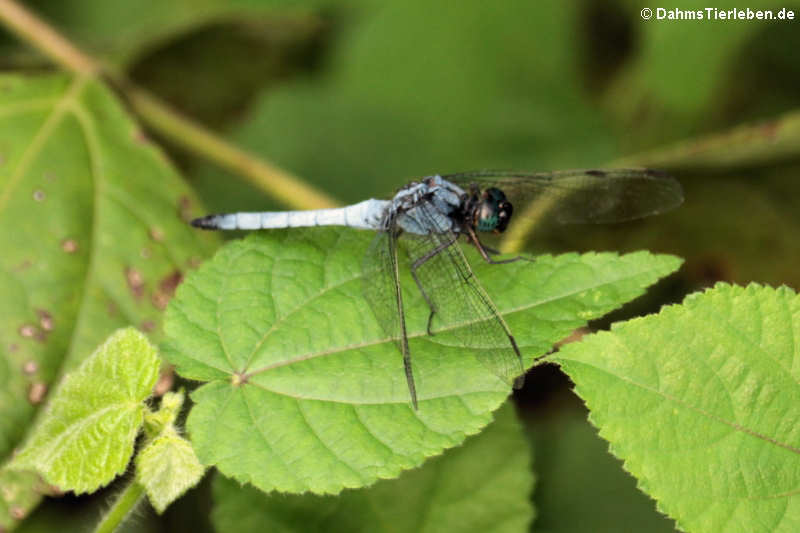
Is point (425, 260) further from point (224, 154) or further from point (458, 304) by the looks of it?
point (224, 154)

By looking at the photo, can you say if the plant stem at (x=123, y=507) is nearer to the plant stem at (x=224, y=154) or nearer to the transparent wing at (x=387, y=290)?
the transparent wing at (x=387, y=290)

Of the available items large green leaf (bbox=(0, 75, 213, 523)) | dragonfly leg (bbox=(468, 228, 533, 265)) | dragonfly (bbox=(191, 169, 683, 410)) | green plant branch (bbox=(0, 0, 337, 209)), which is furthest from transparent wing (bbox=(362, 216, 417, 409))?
green plant branch (bbox=(0, 0, 337, 209))

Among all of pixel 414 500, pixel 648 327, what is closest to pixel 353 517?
pixel 414 500

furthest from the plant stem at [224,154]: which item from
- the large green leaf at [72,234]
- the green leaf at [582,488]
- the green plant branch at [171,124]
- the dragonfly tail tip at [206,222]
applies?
the green leaf at [582,488]

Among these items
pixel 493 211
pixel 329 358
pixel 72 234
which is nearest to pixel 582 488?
pixel 493 211

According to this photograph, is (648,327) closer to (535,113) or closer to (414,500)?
(414,500)
